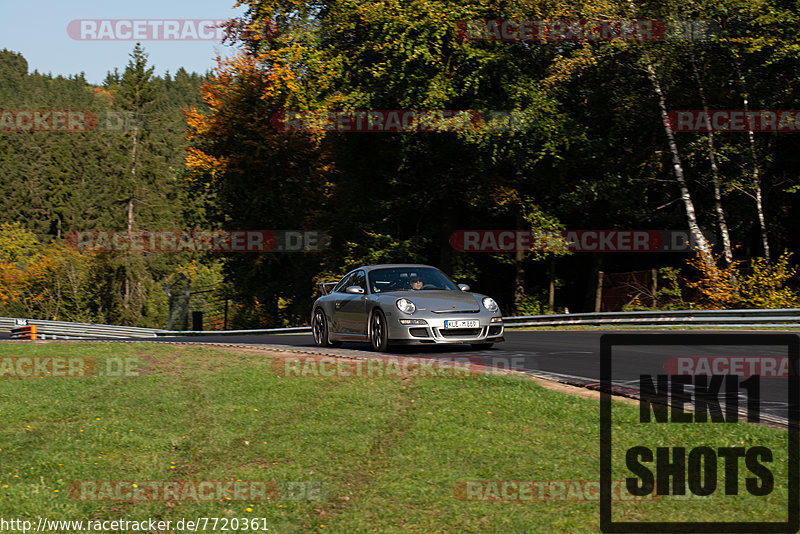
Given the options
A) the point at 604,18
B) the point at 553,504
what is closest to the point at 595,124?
the point at 604,18

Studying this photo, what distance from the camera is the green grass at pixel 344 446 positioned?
6293mm

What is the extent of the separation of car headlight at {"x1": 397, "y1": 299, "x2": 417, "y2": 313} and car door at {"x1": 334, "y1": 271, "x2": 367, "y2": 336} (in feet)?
4.10

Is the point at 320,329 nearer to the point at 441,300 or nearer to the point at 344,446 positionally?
the point at 441,300

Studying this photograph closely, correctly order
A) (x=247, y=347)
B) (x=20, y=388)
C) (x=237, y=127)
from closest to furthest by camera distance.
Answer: (x=20, y=388), (x=247, y=347), (x=237, y=127)

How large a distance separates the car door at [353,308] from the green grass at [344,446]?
13.8 feet

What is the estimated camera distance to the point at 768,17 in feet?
89.8

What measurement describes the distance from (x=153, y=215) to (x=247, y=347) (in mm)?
53972

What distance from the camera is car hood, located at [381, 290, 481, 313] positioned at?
15141 millimetres

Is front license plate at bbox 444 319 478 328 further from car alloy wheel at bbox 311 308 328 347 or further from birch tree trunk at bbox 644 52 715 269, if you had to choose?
birch tree trunk at bbox 644 52 715 269

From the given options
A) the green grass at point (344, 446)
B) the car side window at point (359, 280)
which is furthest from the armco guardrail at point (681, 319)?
the green grass at point (344, 446)

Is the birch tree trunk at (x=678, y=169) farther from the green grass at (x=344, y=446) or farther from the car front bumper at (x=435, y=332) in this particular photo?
the green grass at (x=344, y=446)

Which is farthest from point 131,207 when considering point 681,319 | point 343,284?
point 343,284

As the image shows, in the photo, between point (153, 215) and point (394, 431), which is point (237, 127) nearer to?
point (153, 215)

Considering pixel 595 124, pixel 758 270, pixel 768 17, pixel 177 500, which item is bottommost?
pixel 177 500
